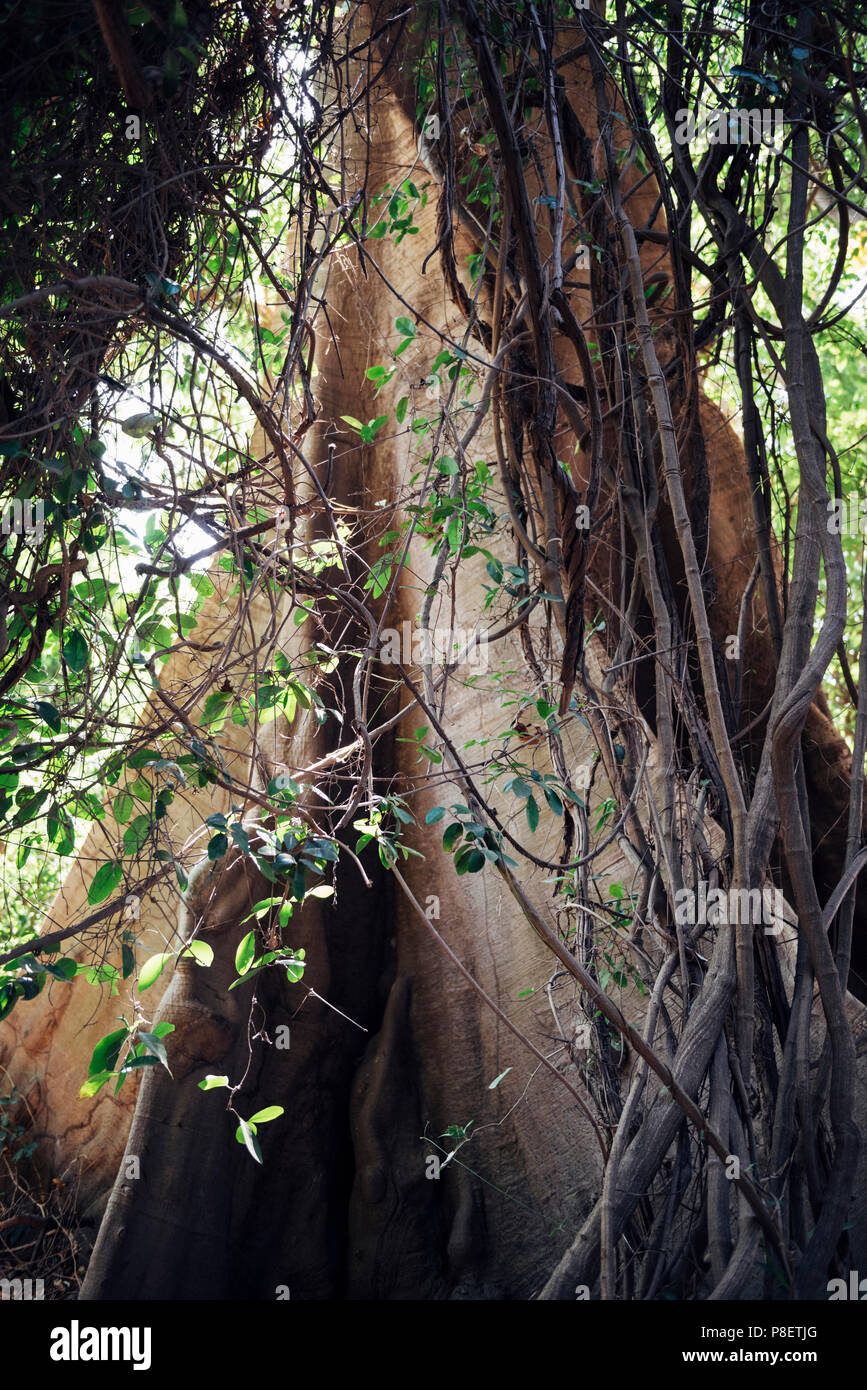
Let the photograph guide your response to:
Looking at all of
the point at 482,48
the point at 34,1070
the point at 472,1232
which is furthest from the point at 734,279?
the point at 34,1070

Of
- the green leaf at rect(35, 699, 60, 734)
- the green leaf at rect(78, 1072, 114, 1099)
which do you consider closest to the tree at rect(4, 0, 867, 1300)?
the green leaf at rect(78, 1072, 114, 1099)

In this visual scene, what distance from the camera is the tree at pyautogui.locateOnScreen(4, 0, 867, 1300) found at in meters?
1.92

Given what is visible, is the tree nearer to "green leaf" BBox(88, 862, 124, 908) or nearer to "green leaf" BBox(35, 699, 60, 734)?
"green leaf" BBox(88, 862, 124, 908)

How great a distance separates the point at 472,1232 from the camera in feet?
8.96

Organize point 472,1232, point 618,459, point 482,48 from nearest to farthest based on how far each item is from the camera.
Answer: point 482,48 < point 618,459 < point 472,1232

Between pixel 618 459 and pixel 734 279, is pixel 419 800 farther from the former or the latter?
pixel 734 279

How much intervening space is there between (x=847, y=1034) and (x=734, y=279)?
177 centimetres

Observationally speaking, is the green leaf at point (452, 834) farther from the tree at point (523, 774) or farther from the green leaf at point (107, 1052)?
the green leaf at point (107, 1052)

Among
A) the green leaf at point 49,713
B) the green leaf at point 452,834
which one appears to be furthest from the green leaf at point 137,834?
the green leaf at point 452,834

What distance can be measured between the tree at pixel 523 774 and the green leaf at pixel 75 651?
0.19 metres

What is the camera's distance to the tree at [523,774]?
6.30 ft

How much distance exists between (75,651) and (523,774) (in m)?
0.89

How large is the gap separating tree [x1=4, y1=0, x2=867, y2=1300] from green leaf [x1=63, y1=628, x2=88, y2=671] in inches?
7.4

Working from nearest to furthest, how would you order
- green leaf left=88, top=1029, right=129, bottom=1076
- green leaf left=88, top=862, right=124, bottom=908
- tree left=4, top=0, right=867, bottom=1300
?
green leaf left=88, top=1029, right=129, bottom=1076 → green leaf left=88, top=862, right=124, bottom=908 → tree left=4, top=0, right=867, bottom=1300
